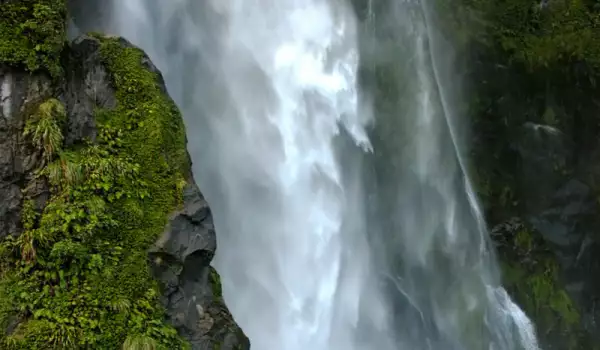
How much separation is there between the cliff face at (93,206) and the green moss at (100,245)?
0.01 metres

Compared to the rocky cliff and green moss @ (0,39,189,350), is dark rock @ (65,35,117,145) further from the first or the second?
A: the rocky cliff

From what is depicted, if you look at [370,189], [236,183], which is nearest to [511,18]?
[370,189]

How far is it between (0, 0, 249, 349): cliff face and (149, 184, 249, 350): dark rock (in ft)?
0.04

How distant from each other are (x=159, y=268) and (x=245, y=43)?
4844mm

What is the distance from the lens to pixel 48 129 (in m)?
5.85

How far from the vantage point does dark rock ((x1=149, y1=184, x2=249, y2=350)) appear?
19.6 ft

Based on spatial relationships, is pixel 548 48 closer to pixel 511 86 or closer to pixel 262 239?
pixel 511 86

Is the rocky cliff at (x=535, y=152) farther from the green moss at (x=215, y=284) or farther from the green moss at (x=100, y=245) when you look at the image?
the green moss at (x=100, y=245)

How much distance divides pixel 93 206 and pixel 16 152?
971 mm

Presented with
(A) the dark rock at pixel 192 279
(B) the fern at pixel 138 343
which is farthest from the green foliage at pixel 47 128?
(B) the fern at pixel 138 343

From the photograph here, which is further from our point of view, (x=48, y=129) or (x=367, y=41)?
(x=367, y=41)

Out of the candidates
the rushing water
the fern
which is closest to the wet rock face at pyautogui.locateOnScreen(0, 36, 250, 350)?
the fern

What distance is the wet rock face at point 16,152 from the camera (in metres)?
5.68

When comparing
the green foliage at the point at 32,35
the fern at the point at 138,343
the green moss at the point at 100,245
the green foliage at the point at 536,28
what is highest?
the green foliage at the point at 536,28
